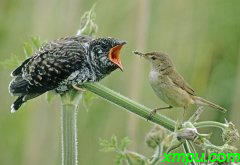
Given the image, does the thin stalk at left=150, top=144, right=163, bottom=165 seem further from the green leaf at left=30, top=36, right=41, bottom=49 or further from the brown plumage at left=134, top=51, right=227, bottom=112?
the green leaf at left=30, top=36, right=41, bottom=49

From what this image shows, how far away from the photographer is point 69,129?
10.3 ft

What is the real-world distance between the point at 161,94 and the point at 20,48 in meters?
2.31

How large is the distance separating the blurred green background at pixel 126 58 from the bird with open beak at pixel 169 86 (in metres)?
1.32

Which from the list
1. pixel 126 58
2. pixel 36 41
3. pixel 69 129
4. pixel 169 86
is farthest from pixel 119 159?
pixel 126 58

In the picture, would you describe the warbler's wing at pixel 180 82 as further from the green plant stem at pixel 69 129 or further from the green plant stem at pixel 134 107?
the green plant stem at pixel 69 129

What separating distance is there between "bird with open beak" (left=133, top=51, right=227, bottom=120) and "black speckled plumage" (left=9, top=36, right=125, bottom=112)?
23 centimetres

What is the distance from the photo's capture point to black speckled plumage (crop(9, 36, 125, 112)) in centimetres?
320

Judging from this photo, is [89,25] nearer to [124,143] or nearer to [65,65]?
[65,65]

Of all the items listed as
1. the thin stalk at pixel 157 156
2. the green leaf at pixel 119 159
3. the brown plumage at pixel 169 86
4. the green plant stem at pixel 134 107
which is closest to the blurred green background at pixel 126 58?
the brown plumage at pixel 169 86

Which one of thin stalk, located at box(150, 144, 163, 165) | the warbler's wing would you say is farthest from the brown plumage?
thin stalk, located at box(150, 144, 163, 165)

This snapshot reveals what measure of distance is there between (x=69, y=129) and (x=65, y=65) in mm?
337

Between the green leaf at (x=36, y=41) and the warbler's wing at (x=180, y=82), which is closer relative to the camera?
the green leaf at (x=36, y=41)

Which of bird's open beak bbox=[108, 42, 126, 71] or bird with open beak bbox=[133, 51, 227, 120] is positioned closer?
bird's open beak bbox=[108, 42, 126, 71]

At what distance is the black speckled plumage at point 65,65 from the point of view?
3201mm
